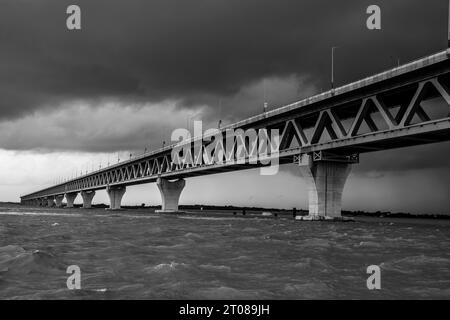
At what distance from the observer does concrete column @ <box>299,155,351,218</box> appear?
180 ft

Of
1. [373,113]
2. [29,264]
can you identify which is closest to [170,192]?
[373,113]

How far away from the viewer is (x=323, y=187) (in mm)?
55562

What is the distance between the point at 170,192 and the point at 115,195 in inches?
1869

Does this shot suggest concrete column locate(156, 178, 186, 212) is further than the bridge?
Yes

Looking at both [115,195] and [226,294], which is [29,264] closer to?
[226,294]

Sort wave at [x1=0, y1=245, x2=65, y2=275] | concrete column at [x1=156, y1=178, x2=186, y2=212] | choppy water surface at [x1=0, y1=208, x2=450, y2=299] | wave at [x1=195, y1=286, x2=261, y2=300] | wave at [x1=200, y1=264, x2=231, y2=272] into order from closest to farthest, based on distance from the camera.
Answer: wave at [x1=195, y1=286, x2=261, y2=300], choppy water surface at [x1=0, y1=208, x2=450, y2=299], wave at [x1=0, y1=245, x2=65, y2=275], wave at [x1=200, y1=264, x2=231, y2=272], concrete column at [x1=156, y1=178, x2=186, y2=212]

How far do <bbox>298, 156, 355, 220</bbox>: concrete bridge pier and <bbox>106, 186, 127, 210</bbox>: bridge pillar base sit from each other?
10602 cm

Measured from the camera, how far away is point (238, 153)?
2968 inches

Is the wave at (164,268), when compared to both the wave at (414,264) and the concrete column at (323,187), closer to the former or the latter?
the wave at (414,264)

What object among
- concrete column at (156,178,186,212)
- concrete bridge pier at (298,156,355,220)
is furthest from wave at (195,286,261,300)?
concrete column at (156,178,186,212)

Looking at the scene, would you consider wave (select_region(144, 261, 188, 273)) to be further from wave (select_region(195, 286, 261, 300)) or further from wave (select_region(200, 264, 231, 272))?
wave (select_region(195, 286, 261, 300))
